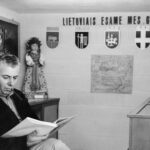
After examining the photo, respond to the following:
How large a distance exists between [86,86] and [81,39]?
737 millimetres

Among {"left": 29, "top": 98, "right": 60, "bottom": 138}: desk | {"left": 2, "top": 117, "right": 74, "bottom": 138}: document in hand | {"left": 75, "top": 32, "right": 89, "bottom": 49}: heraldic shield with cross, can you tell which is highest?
{"left": 75, "top": 32, "right": 89, "bottom": 49}: heraldic shield with cross

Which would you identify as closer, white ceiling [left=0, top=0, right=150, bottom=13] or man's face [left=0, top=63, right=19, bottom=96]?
man's face [left=0, top=63, right=19, bottom=96]

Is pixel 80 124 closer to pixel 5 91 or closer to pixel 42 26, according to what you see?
pixel 42 26

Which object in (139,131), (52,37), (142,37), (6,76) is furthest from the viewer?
(52,37)

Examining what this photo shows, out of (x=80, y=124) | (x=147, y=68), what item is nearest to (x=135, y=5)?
(x=147, y=68)

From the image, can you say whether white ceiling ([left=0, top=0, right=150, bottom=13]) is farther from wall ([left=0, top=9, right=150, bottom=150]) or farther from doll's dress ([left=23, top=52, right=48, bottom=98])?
doll's dress ([left=23, top=52, right=48, bottom=98])

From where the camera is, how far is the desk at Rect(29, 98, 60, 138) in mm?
4636

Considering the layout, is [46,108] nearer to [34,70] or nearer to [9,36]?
[34,70]

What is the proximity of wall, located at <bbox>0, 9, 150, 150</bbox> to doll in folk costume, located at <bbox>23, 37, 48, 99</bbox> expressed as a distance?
15 cm

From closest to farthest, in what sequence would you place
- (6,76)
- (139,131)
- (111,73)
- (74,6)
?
1. (6,76)
2. (139,131)
3. (74,6)
4. (111,73)

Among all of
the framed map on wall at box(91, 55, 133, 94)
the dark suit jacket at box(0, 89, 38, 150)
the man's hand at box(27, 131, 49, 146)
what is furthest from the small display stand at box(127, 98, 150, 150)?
the framed map on wall at box(91, 55, 133, 94)

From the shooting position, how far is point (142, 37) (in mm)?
5074

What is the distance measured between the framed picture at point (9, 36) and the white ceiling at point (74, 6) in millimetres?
226

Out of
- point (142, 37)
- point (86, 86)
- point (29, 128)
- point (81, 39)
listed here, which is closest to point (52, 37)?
point (81, 39)
